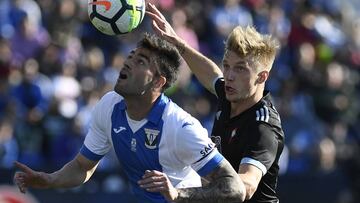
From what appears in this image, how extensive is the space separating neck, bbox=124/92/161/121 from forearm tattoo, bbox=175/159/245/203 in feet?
2.67

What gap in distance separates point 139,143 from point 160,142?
19 cm

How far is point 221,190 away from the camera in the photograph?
7004mm

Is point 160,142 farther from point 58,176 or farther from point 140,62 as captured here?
point 58,176

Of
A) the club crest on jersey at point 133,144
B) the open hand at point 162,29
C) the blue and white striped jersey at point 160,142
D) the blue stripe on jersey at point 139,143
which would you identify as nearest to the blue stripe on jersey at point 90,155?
the blue and white striped jersey at point 160,142

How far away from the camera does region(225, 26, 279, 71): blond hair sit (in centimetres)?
775

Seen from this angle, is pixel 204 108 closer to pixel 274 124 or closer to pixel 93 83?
pixel 93 83

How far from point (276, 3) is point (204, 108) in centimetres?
419

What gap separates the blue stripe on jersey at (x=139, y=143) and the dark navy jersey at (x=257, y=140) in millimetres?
579

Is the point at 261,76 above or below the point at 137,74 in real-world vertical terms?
below

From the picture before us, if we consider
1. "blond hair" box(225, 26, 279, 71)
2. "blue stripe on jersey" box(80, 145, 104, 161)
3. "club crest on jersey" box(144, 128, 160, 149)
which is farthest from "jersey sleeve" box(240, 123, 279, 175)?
"blue stripe on jersey" box(80, 145, 104, 161)

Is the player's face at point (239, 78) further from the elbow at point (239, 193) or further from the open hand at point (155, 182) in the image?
the open hand at point (155, 182)

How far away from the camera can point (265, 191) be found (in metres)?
7.78

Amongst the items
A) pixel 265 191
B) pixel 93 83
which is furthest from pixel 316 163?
pixel 265 191

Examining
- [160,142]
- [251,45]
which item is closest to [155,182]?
[160,142]
